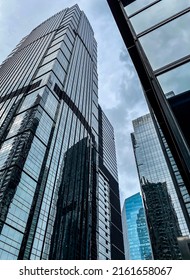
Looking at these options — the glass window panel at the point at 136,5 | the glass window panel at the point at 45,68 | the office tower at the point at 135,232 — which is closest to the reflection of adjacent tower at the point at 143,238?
the office tower at the point at 135,232

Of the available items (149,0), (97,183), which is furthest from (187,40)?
(97,183)

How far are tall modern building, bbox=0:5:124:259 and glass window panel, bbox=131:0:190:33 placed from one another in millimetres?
41589

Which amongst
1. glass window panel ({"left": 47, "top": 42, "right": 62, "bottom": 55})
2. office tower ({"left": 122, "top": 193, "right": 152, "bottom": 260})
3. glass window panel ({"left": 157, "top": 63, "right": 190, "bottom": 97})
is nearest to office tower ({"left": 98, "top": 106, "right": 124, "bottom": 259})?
glass window panel ({"left": 47, "top": 42, "right": 62, "bottom": 55})

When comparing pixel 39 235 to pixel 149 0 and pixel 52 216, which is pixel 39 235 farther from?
pixel 149 0

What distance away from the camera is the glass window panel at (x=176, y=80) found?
3.73m

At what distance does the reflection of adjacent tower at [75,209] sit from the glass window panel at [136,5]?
55.8m

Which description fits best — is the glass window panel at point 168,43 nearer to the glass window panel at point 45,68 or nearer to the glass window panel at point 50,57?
the glass window panel at point 45,68

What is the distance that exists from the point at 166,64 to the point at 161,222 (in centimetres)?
10596

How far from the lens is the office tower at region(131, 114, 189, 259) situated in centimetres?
9394

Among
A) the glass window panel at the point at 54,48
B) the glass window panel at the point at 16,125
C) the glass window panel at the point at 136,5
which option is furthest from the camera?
the glass window panel at the point at 54,48

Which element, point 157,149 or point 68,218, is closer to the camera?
point 68,218

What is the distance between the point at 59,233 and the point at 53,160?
60.3 feet

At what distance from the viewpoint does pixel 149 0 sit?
4.86m

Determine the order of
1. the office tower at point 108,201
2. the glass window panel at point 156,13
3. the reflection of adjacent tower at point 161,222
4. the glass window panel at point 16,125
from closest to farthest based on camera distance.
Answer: the glass window panel at point 156,13
the glass window panel at point 16,125
the office tower at point 108,201
the reflection of adjacent tower at point 161,222
